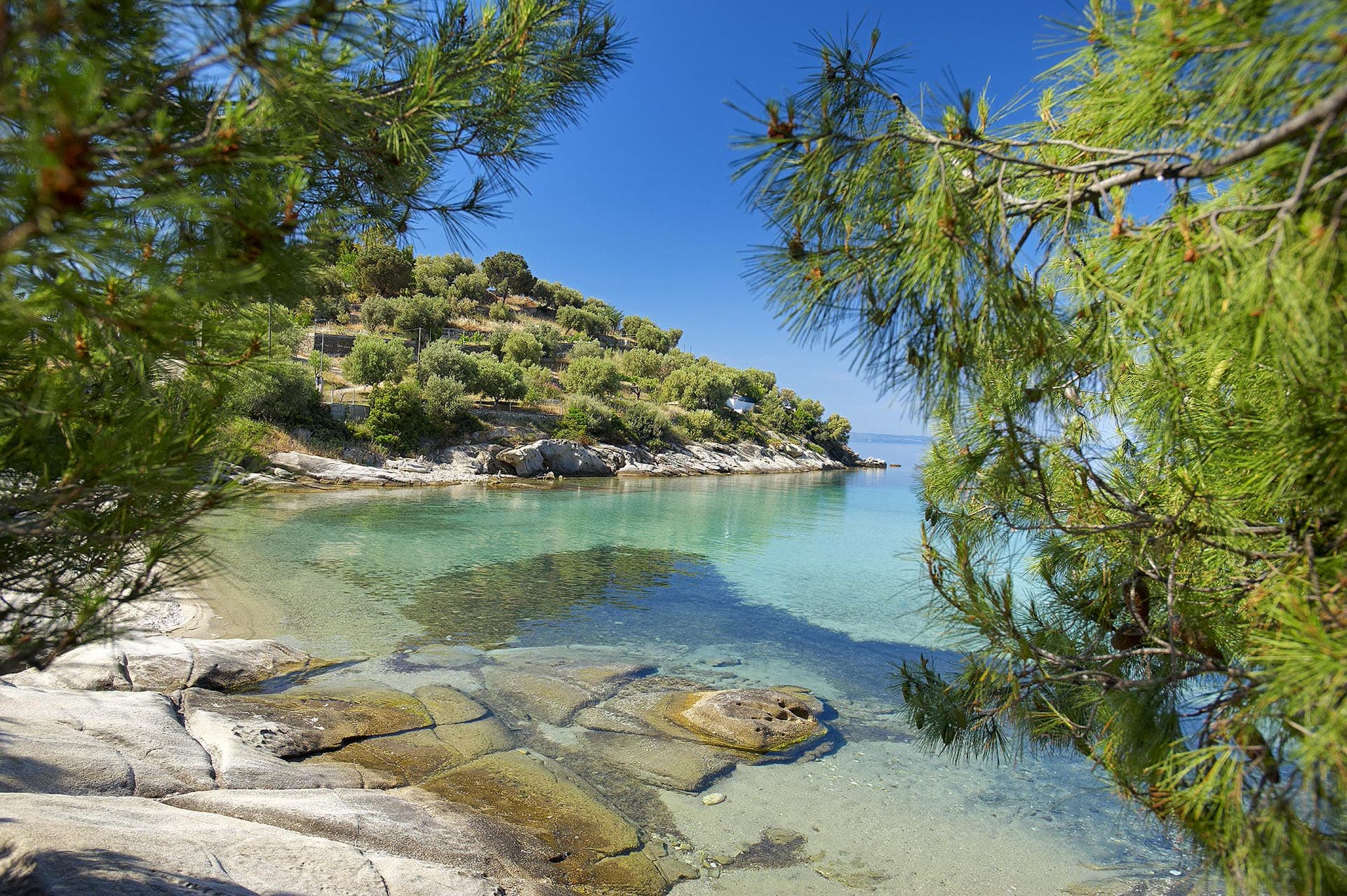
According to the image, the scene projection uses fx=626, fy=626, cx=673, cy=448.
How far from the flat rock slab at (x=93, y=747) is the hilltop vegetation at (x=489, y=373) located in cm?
260

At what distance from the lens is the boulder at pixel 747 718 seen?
244 inches

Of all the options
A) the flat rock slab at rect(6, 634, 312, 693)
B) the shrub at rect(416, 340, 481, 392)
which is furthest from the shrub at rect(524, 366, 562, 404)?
the flat rock slab at rect(6, 634, 312, 693)

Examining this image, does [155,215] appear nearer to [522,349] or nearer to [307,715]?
[307,715]

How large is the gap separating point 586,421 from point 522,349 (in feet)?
30.4

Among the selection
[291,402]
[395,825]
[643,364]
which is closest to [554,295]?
[643,364]

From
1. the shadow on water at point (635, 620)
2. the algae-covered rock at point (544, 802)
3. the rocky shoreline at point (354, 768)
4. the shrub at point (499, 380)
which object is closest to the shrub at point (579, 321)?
the shrub at point (499, 380)

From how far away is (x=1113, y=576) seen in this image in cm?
271

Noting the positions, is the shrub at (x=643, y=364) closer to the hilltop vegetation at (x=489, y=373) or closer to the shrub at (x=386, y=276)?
the hilltop vegetation at (x=489, y=373)

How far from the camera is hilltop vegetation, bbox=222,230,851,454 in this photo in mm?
22734

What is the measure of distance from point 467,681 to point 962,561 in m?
6.23

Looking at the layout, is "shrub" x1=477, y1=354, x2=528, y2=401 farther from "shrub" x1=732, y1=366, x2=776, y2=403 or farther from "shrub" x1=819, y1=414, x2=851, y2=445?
"shrub" x1=819, y1=414, x2=851, y2=445

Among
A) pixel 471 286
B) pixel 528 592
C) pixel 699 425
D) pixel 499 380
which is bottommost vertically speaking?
pixel 528 592

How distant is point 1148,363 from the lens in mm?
2287

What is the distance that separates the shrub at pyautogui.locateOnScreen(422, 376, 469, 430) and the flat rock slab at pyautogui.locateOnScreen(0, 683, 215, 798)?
23.7 m
